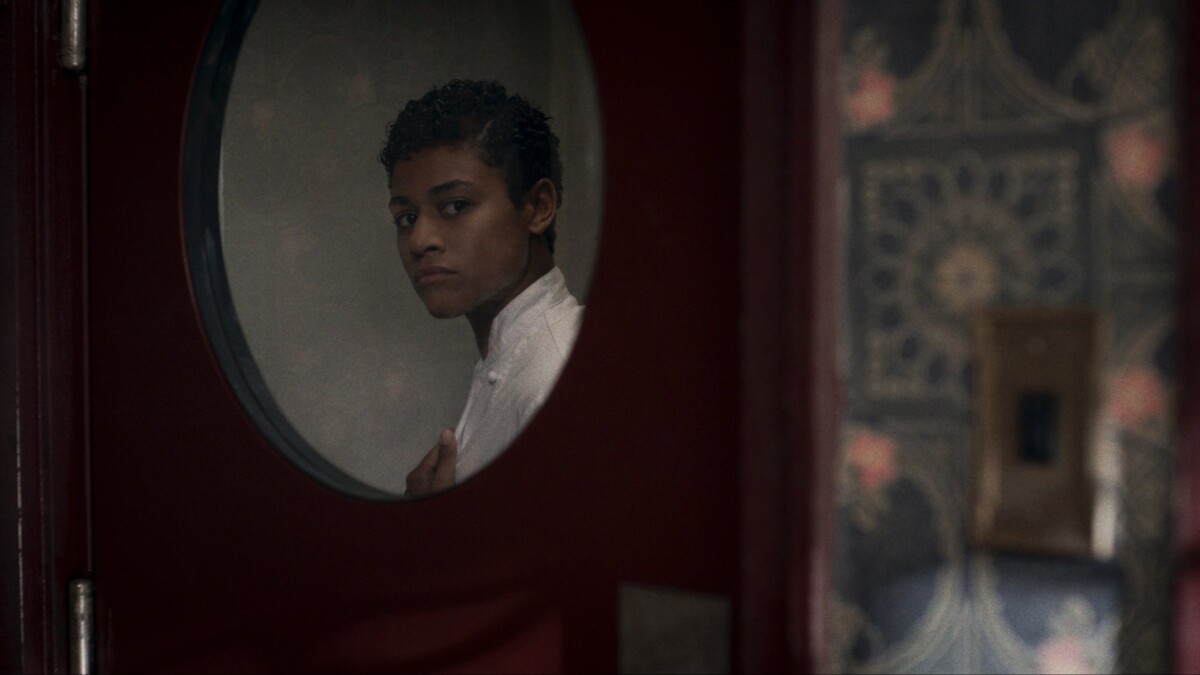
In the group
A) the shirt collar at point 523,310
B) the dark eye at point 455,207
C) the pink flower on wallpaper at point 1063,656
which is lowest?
the pink flower on wallpaper at point 1063,656

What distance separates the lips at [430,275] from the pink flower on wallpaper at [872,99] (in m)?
0.52

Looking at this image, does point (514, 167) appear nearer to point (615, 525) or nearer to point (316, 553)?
point (615, 525)

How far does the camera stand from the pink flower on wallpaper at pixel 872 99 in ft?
2.42

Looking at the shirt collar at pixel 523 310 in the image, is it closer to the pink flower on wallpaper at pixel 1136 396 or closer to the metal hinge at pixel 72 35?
the pink flower on wallpaper at pixel 1136 396

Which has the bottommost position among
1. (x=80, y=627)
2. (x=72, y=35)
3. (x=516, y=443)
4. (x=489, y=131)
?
(x=80, y=627)

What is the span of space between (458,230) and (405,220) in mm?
85

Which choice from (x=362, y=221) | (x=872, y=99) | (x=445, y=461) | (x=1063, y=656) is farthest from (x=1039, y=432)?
(x=362, y=221)

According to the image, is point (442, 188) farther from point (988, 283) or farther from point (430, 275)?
point (988, 283)

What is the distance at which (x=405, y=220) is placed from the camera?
3.62 ft

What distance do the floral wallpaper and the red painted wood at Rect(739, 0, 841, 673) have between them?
0.07 feet

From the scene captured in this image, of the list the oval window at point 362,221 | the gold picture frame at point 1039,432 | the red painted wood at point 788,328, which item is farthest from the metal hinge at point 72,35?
the gold picture frame at point 1039,432

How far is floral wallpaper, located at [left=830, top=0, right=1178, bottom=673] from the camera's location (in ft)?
2.23

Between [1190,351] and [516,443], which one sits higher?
[1190,351]

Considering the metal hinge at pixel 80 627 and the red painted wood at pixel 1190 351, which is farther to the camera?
the metal hinge at pixel 80 627
